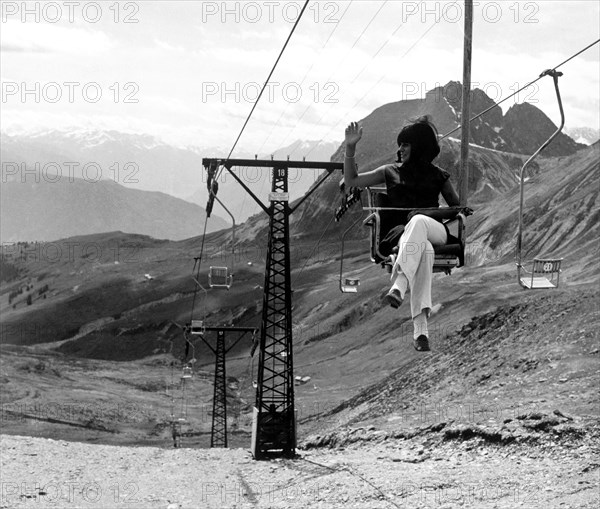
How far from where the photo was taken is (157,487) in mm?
34750

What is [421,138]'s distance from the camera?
9945 mm

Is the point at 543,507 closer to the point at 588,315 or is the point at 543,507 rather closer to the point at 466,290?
the point at 588,315

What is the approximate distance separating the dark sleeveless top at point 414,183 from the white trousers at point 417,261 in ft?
2.12

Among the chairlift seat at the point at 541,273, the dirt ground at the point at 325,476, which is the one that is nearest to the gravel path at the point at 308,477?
the dirt ground at the point at 325,476

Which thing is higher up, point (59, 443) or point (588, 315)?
point (588, 315)

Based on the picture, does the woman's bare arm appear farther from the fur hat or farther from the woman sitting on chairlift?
the fur hat

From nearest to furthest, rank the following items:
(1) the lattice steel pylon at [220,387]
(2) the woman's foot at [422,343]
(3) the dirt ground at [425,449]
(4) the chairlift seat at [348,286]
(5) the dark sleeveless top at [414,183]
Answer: (2) the woman's foot at [422,343], (5) the dark sleeveless top at [414,183], (4) the chairlift seat at [348,286], (3) the dirt ground at [425,449], (1) the lattice steel pylon at [220,387]

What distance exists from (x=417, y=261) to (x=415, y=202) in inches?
52.3

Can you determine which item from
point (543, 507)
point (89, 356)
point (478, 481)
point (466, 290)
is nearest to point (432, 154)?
point (543, 507)

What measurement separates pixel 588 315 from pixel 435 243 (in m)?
40.9

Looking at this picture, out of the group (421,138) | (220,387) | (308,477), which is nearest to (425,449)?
(308,477)

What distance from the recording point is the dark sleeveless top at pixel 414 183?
33.7ft

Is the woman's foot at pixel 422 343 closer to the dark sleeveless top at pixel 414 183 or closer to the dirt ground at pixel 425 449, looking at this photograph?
the dark sleeveless top at pixel 414 183

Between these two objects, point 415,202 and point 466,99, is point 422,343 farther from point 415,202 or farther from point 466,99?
point 466,99
